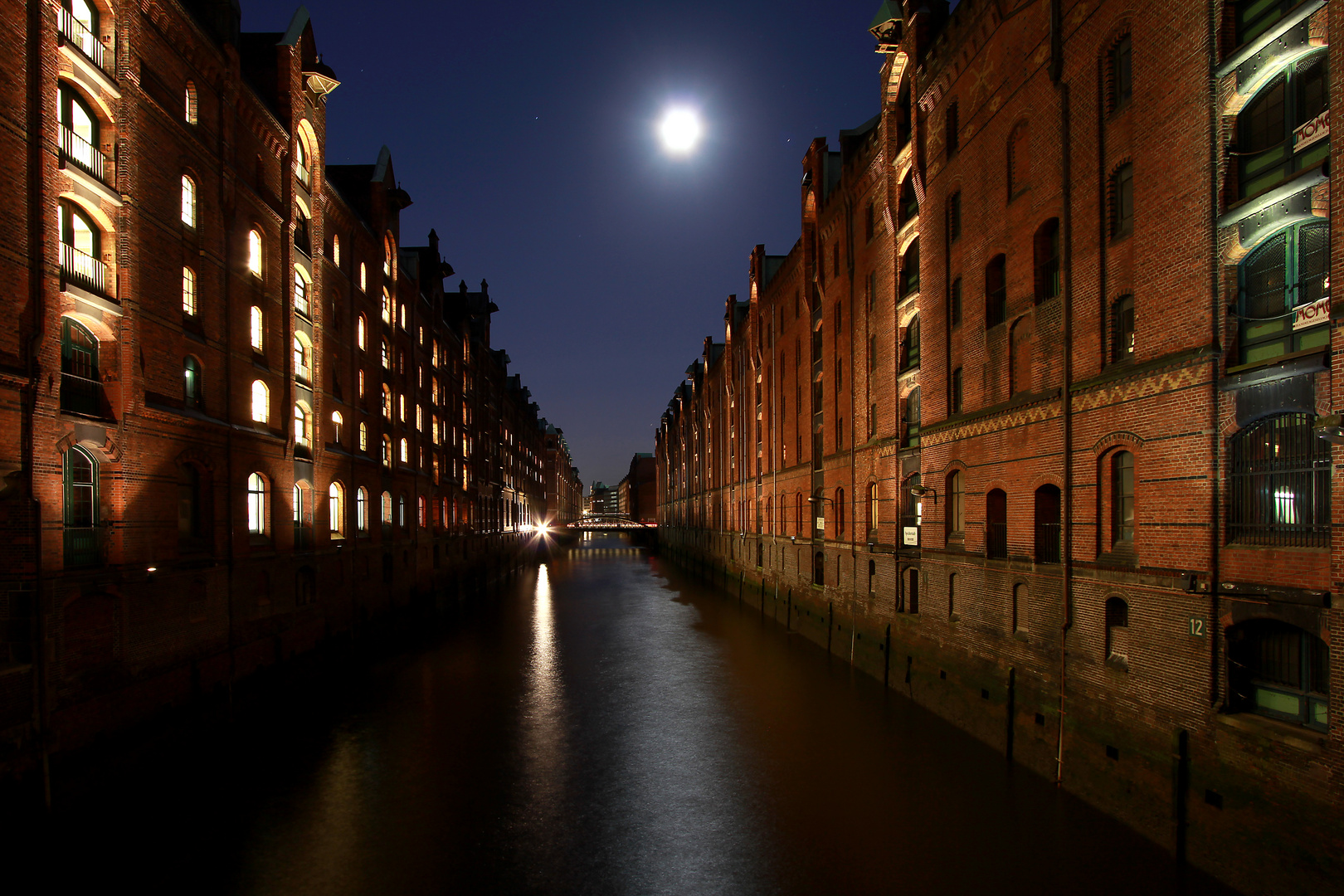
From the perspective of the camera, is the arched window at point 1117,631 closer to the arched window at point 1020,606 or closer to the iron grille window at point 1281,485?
the arched window at point 1020,606

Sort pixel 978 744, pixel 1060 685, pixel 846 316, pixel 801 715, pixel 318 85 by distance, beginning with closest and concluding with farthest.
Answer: pixel 1060 685, pixel 978 744, pixel 801 715, pixel 318 85, pixel 846 316

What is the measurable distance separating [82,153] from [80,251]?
166 centimetres

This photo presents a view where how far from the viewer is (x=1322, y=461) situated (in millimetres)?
7602

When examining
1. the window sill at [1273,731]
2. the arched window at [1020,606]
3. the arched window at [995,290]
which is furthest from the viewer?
the arched window at [995,290]

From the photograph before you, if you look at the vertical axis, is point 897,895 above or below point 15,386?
below

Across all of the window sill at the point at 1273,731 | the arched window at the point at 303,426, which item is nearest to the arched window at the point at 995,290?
the window sill at the point at 1273,731

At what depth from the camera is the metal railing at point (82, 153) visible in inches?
447

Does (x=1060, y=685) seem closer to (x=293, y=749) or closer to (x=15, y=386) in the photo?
(x=293, y=749)

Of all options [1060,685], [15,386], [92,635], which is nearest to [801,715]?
[1060,685]

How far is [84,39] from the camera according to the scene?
11.8 m

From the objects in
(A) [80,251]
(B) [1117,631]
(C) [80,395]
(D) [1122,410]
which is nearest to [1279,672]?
(B) [1117,631]

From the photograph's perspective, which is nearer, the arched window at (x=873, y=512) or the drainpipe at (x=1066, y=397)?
the drainpipe at (x=1066, y=397)

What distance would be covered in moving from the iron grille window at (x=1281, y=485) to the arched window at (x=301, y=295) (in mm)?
21435

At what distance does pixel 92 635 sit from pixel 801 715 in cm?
1390
